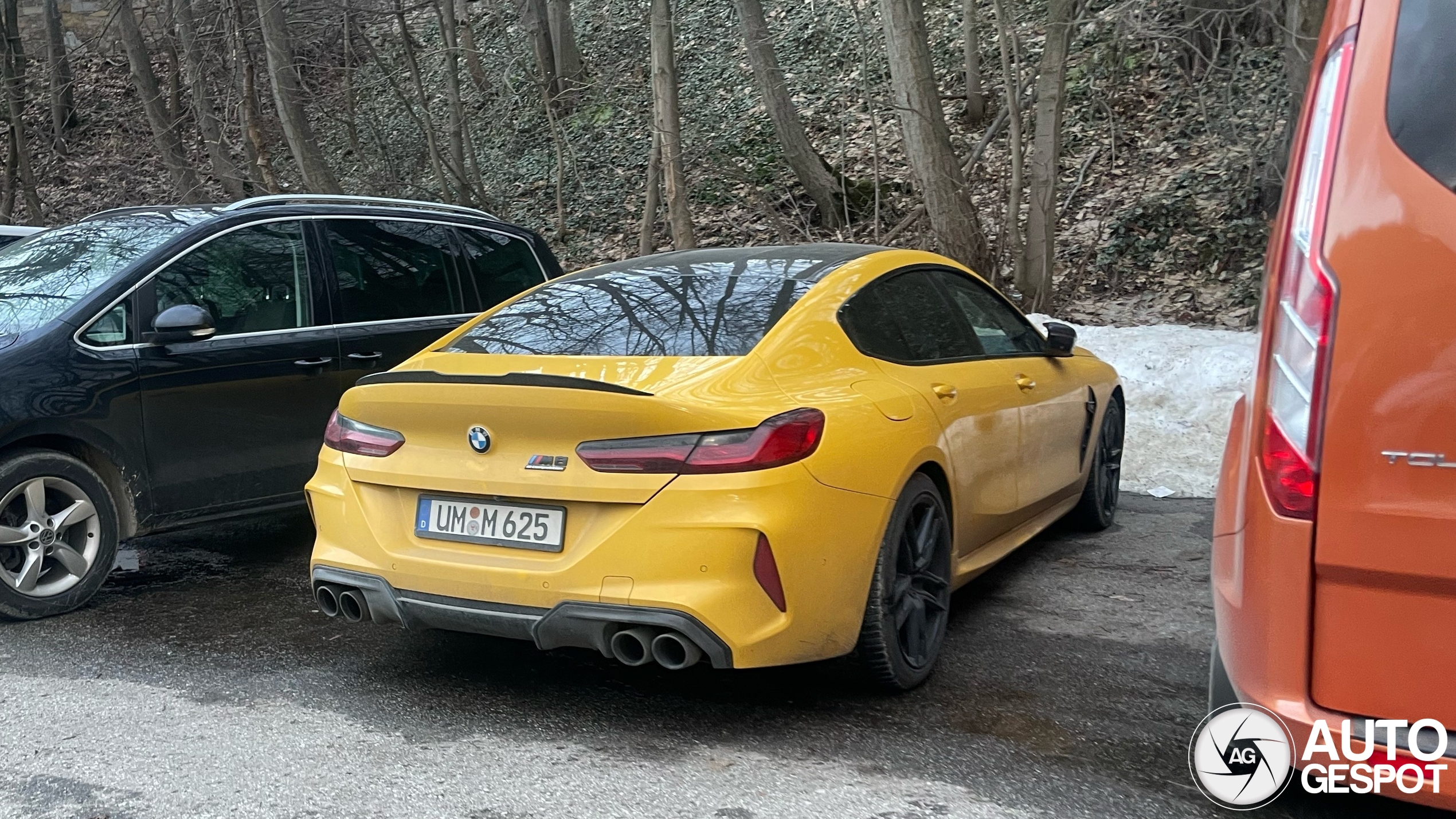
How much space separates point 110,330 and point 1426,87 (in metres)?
5.04

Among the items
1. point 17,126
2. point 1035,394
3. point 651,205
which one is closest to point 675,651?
point 1035,394

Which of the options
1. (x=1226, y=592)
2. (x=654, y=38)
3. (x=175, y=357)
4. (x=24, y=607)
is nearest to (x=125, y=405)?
(x=175, y=357)

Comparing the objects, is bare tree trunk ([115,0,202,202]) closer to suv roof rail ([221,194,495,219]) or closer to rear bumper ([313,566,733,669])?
suv roof rail ([221,194,495,219])

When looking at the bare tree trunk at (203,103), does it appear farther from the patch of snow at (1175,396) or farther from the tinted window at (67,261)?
the patch of snow at (1175,396)

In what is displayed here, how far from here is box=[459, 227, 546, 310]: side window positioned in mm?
6988

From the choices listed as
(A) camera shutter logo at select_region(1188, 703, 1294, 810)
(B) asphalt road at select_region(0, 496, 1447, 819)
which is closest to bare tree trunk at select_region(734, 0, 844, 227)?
(B) asphalt road at select_region(0, 496, 1447, 819)

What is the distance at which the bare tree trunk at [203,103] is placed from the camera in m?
16.5

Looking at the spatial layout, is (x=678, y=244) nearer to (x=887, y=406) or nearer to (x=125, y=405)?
(x=125, y=405)

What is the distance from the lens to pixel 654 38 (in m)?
12.2

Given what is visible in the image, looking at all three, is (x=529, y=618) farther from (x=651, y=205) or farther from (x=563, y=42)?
(x=563, y=42)

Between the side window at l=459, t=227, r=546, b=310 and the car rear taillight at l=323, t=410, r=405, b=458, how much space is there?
275 cm

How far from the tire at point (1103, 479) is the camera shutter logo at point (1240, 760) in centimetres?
299

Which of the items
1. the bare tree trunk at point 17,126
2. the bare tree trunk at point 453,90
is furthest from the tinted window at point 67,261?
the bare tree trunk at point 17,126

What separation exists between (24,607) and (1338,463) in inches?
193
